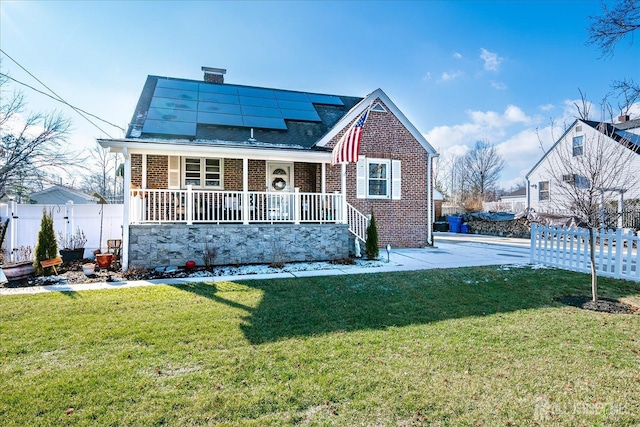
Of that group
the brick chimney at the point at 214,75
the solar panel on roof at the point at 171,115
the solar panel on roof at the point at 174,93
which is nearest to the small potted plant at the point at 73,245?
the solar panel on roof at the point at 171,115

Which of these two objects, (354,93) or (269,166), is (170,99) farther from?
(354,93)

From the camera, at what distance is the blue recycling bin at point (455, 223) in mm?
25198

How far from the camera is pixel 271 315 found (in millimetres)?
4969

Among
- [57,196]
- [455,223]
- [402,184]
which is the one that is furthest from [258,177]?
[57,196]

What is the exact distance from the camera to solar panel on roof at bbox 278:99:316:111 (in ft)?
45.7

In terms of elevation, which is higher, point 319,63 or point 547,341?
point 319,63

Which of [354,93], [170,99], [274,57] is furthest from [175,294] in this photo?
[354,93]

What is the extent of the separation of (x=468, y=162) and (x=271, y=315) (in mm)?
45409

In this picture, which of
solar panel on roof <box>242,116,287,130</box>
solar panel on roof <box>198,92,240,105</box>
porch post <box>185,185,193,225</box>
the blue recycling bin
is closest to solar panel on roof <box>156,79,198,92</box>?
solar panel on roof <box>198,92,240,105</box>

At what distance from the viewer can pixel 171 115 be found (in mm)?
11383

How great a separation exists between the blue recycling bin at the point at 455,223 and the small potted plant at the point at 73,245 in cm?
2340

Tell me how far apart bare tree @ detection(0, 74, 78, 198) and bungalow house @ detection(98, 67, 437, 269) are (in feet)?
18.9

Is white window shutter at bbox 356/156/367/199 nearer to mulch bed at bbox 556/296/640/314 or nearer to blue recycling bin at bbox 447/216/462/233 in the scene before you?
mulch bed at bbox 556/296/640/314

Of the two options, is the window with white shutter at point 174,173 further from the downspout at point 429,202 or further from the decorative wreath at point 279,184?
the downspout at point 429,202
